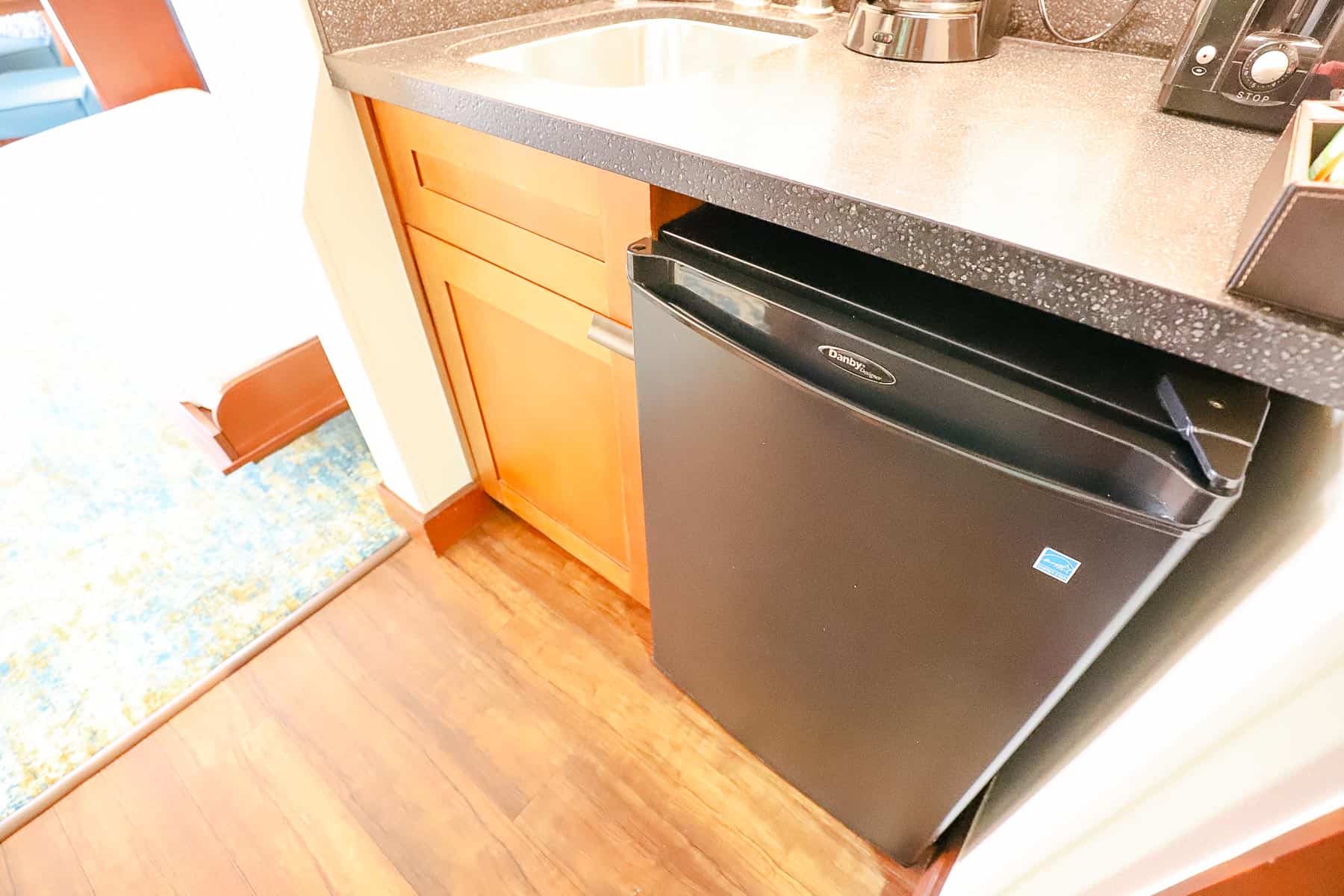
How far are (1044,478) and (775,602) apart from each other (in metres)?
→ 0.40

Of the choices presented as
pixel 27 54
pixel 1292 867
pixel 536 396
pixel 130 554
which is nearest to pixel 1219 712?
pixel 1292 867

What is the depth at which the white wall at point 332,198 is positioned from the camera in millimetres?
887

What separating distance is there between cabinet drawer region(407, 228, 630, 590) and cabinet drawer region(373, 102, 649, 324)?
1.6 inches

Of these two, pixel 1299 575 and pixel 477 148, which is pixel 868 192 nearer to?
pixel 1299 575

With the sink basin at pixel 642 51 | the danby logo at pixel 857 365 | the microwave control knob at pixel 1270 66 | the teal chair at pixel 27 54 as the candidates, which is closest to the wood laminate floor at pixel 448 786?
the danby logo at pixel 857 365

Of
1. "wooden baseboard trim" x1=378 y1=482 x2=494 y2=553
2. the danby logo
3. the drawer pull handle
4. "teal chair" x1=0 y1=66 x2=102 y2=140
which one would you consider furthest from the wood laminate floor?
"teal chair" x1=0 y1=66 x2=102 y2=140

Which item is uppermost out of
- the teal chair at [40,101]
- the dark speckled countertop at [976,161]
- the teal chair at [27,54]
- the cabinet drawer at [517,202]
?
the dark speckled countertop at [976,161]

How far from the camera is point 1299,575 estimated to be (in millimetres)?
420

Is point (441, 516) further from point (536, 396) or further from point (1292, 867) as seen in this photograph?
point (1292, 867)

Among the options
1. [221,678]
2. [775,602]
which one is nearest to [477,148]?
[775,602]

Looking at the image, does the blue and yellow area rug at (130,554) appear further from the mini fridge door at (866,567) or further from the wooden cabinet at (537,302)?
the mini fridge door at (866,567)

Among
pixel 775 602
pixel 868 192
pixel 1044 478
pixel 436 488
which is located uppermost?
pixel 868 192

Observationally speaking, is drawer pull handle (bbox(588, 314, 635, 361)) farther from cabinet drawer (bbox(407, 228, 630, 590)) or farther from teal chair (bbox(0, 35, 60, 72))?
teal chair (bbox(0, 35, 60, 72))

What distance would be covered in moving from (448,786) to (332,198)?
97 centimetres
